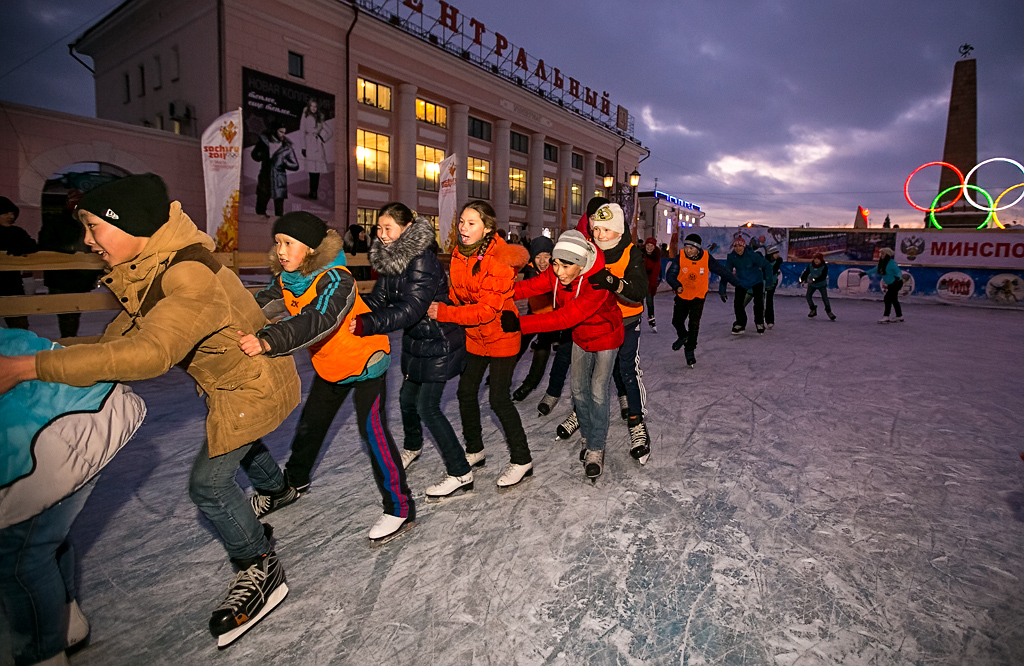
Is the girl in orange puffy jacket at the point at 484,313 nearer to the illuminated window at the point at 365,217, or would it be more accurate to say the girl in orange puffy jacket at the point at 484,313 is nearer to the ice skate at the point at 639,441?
the ice skate at the point at 639,441

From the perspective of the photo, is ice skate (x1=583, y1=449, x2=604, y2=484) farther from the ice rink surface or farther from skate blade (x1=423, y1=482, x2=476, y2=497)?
skate blade (x1=423, y1=482, x2=476, y2=497)

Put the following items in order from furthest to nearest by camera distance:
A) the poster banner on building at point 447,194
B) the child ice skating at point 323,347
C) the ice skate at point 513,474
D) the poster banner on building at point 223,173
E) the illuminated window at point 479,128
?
the illuminated window at point 479,128 < the poster banner on building at point 447,194 < the poster banner on building at point 223,173 < the ice skate at point 513,474 < the child ice skating at point 323,347

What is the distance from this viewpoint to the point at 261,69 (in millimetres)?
→ 17000

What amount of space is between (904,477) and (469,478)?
10.3 ft

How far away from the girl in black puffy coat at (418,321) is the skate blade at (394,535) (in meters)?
0.37

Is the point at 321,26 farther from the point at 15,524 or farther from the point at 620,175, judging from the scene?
the point at 620,175

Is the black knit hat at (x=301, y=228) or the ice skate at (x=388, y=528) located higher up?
the black knit hat at (x=301, y=228)

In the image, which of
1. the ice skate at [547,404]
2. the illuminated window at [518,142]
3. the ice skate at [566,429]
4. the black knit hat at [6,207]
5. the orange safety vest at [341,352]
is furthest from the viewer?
the illuminated window at [518,142]

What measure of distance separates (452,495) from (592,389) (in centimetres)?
119

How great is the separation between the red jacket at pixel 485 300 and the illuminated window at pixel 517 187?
2817cm

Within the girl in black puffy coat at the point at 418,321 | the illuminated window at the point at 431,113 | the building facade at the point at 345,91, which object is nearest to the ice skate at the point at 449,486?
the girl in black puffy coat at the point at 418,321

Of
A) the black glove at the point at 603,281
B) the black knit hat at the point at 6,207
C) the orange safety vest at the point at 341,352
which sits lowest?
the orange safety vest at the point at 341,352

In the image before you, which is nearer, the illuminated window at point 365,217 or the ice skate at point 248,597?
the ice skate at point 248,597

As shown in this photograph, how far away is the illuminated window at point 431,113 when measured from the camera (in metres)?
23.9
